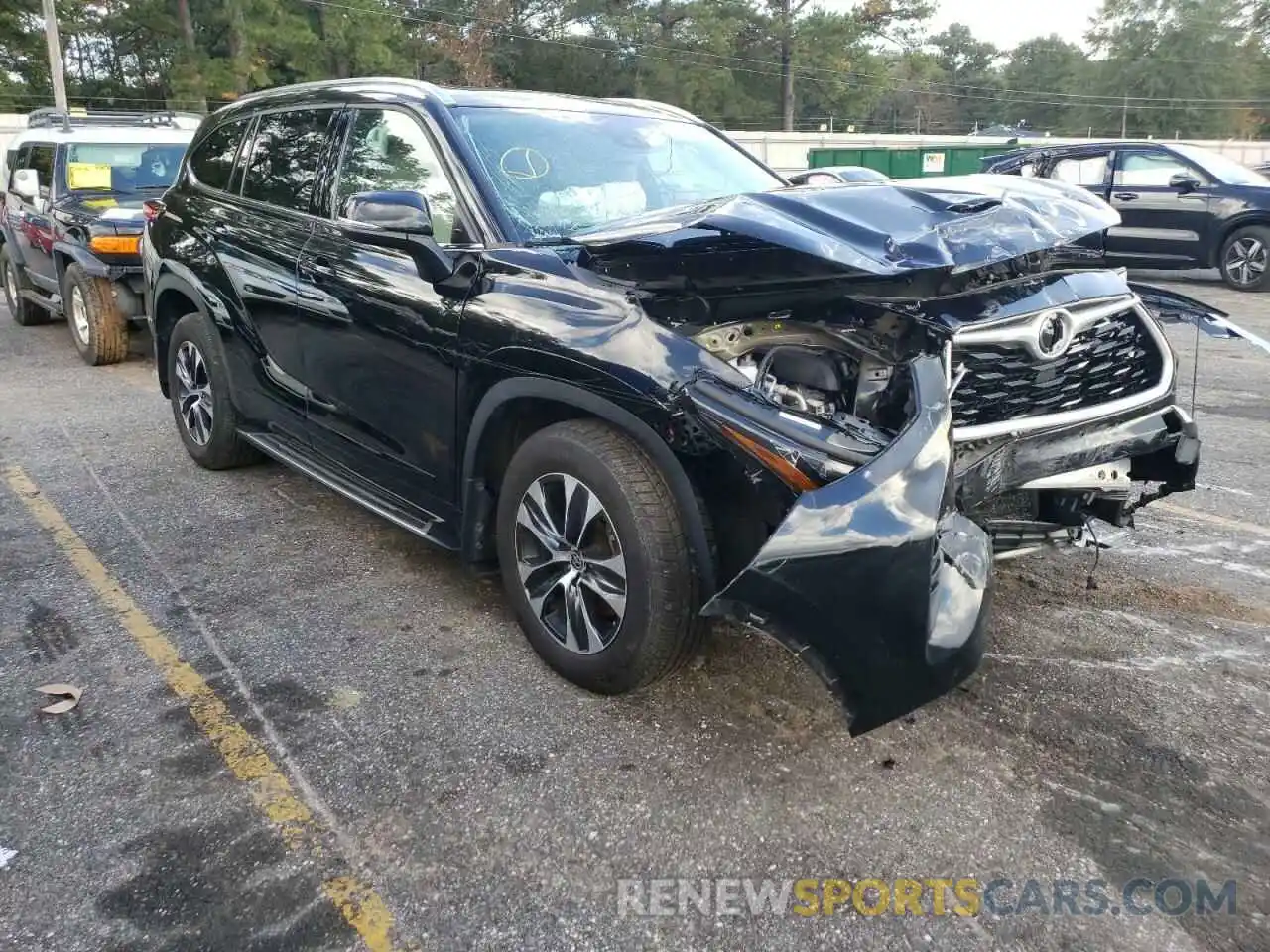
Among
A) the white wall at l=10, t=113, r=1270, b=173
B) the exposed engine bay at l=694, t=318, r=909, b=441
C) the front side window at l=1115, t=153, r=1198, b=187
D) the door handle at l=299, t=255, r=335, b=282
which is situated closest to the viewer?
the exposed engine bay at l=694, t=318, r=909, b=441

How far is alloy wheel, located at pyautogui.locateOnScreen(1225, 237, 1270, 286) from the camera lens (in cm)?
1169

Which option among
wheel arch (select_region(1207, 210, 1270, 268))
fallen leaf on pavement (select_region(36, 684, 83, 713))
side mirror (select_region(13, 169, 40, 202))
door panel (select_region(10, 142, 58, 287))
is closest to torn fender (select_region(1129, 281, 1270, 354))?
fallen leaf on pavement (select_region(36, 684, 83, 713))

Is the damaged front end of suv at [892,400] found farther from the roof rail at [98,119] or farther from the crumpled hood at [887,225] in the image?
the roof rail at [98,119]

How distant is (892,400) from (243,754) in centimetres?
207

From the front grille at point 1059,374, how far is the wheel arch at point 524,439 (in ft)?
2.61

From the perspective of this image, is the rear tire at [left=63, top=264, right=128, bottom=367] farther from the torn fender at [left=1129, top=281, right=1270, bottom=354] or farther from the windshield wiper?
the torn fender at [left=1129, top=281, right=1270, bottom=354]

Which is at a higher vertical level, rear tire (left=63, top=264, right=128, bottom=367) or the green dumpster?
the green dumpster

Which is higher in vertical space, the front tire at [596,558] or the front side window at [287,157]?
the front side window at [287,157]

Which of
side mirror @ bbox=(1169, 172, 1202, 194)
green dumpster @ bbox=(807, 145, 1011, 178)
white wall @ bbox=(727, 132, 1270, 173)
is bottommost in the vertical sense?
side mirror @ bbox=(1169, 172, 1202, 194)

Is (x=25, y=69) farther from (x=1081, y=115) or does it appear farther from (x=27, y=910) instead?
(x=1081, y=115)

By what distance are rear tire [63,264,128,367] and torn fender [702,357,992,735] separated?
7458 millimetres

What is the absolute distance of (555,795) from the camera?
2.74 m

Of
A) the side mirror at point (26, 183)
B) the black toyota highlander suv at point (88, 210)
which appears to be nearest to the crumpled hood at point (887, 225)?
the black toyota highlander suv at point (88, 210)

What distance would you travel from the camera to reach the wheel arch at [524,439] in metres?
2.80
